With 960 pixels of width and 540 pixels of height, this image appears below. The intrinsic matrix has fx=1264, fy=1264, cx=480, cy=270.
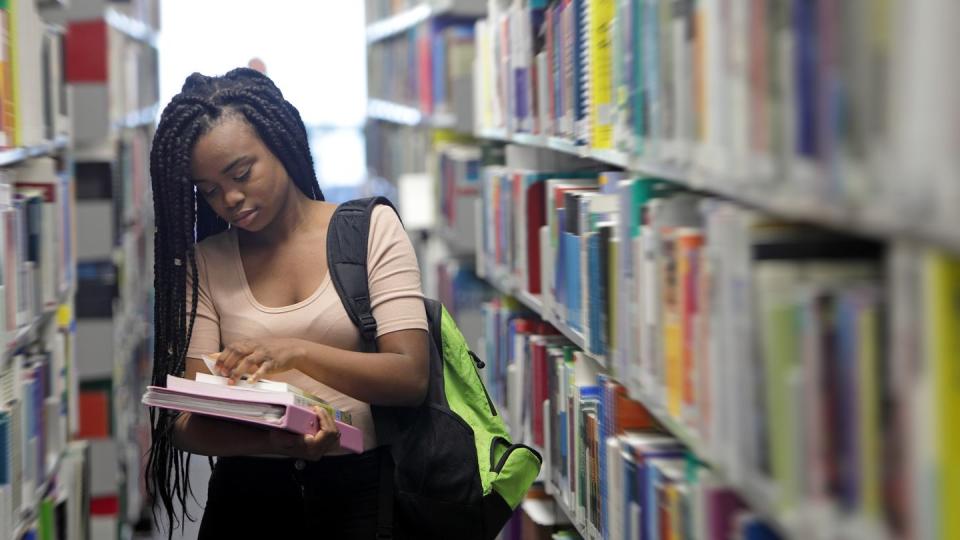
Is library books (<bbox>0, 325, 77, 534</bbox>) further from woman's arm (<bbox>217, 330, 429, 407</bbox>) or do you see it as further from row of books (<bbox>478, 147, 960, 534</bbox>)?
row of books (<bbox>478, 147, 960, 534</bbox>)

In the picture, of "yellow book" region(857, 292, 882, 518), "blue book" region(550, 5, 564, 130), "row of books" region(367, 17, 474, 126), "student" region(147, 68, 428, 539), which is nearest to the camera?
"yellow book" region(857, 292, 882, 518)

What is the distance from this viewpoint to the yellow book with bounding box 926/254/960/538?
0.99 metres

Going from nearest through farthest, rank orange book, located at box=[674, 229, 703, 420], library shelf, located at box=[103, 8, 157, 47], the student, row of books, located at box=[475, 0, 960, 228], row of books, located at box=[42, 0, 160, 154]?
row of books, located at box=[475, 0, 960, 228]
orange book, located at box=[674, 229, 703, 420]
the student
row of books, located at box=[42, 0, 160, 154]
library shelf, located at box=[103, 8, 157, 47]

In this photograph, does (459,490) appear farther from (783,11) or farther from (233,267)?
(783,11)

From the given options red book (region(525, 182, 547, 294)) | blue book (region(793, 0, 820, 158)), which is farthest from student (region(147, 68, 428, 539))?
blue book (region(793, 0, 820, 158))

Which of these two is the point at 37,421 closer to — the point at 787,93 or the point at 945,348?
the point at 787,93

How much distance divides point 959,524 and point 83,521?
299 centimetres

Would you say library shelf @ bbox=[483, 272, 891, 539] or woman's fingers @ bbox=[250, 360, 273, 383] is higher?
woman's fingers @ bbox=[250, 360, 273, 383]

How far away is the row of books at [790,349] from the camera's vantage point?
40.5 inches

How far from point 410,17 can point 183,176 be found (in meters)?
3.55

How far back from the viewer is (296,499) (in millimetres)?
2088

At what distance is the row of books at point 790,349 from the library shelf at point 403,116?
2769 mm

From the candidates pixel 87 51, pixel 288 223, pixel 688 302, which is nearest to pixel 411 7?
pixel 87 51

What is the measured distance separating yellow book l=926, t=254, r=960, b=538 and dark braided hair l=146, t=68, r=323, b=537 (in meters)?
1.33
